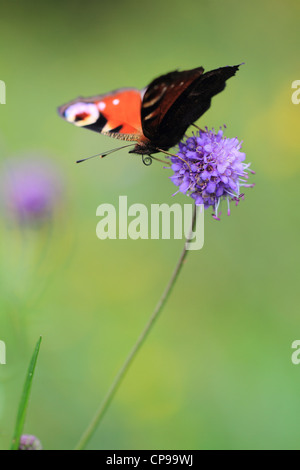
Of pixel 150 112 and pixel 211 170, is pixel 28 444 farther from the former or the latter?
pixel 150 112

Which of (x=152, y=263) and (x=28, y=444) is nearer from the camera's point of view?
(x=28, y=444)

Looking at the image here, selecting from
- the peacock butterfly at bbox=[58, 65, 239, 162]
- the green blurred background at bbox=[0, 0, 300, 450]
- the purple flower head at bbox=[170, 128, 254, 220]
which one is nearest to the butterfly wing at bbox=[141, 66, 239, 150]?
the peacock butterfly at bbox=[58, 65, 239, 162]

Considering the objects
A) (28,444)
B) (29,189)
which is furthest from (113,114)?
(29,189)

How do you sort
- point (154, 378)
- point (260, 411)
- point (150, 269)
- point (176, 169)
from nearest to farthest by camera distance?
point (176, 169)
point (260, 411)
point (154, 378)
point (150, 269)

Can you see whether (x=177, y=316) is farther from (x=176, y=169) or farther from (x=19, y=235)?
(x=176, y=169)

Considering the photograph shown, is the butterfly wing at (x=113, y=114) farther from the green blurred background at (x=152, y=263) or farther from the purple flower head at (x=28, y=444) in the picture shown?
the purple flower head at (x=28, y=444)

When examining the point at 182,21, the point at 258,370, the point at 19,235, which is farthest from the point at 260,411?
the point at 182,21

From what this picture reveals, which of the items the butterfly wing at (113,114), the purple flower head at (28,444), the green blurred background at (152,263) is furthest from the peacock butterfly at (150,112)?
the purple flower head at (28,444)
